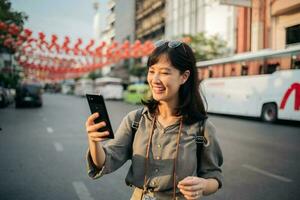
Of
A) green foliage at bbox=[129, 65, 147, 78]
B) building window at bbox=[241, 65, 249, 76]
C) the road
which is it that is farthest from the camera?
green foliage at bbox=[129, 65, 147, 78]

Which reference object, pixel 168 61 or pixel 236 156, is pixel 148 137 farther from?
pixel 236 156

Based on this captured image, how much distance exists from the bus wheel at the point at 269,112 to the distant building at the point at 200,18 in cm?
1108

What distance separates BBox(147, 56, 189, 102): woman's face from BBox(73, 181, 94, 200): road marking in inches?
114

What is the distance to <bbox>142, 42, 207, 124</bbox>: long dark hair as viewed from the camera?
1886 millimetres

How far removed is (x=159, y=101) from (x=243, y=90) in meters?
17.4

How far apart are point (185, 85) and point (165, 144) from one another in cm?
39

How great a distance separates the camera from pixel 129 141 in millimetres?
1995

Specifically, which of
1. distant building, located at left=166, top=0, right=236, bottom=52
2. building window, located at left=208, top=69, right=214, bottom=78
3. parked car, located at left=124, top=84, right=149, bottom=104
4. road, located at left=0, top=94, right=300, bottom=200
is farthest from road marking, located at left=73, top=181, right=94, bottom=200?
parked car, located at left=124, top=84, right=149, bottom=104

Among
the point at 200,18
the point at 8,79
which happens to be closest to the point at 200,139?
the point at 200,18

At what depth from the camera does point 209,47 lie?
29562 millimetres

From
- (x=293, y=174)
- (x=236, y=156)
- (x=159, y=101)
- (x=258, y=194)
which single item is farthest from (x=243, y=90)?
(x=159, y=101)

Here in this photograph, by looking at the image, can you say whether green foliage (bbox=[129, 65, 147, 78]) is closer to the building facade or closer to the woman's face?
the building facade

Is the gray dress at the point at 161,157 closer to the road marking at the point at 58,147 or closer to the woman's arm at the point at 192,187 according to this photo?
the woman's arm at the point at 192,187

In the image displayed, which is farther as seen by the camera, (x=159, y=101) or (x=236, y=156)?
(x=236, y=156)
